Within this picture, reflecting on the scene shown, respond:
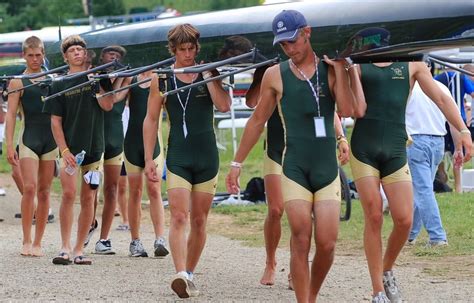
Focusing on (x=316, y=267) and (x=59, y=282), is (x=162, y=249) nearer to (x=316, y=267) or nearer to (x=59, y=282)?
(x=59, y=282)

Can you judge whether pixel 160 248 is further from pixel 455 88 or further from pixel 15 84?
pixel 455 88

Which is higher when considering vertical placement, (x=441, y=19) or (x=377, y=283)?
(x=441, y=19)

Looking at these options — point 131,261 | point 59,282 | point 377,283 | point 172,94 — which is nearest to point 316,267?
point 377,283

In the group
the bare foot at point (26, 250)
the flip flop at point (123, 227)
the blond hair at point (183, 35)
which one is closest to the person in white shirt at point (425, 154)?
the blond hair at point (183, 35)

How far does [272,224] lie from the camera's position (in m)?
10.0

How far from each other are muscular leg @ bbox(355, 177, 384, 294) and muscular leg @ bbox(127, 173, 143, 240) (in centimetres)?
377

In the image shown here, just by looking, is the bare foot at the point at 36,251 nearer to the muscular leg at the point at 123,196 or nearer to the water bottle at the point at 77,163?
the water bottle at the point at 77,163

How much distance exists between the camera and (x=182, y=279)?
9133 millimetres

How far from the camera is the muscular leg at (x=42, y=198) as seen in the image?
11969 millimetres

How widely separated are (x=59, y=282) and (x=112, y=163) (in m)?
2.24

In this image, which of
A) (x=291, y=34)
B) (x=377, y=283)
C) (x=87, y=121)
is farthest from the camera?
(x=87, y=121)

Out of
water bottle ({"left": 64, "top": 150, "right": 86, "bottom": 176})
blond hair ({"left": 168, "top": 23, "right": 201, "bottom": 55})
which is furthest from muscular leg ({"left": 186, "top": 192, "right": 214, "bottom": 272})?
water bottle ({"left": 64, "top": 150, "right": 86, "bottom": 176})

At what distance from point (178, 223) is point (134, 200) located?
2.89 meters

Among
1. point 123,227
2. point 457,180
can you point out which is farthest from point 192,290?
point 457,180
